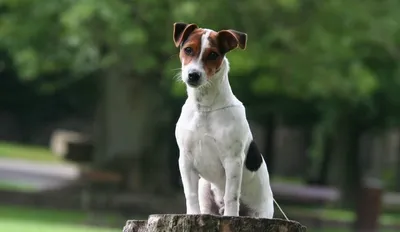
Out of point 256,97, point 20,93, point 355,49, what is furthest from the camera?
point 20,93

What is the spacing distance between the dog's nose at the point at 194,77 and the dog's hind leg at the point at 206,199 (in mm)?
760

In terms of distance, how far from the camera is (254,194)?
6.14 meters

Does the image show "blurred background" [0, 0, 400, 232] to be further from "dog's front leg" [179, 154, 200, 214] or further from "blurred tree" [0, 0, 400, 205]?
"dog's front leg" [179, 154, 200, 214]

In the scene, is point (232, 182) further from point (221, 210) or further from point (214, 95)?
point (214, 95)

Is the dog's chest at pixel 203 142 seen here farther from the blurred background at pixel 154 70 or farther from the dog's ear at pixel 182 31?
the blurred background at pixel 154 70

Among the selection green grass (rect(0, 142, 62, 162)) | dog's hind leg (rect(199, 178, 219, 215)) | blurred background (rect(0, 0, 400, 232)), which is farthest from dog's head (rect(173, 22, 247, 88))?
green grass (rect(0, 142, 62, 162))

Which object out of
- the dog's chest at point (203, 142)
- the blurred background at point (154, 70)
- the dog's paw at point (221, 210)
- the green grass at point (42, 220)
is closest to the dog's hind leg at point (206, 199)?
the dog's paw at point (221, 210)

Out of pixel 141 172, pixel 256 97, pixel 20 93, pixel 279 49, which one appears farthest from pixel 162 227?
pixel 20 93

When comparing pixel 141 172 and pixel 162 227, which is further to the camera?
pixel 141 172

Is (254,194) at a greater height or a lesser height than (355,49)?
lesser

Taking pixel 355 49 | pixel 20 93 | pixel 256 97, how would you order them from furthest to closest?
pixel 20 93 → pixel 256 97 → pixel 355 49

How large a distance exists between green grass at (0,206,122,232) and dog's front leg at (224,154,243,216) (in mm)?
11906

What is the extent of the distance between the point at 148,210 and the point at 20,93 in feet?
84.6

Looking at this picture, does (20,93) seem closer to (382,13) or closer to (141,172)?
(141,172)
